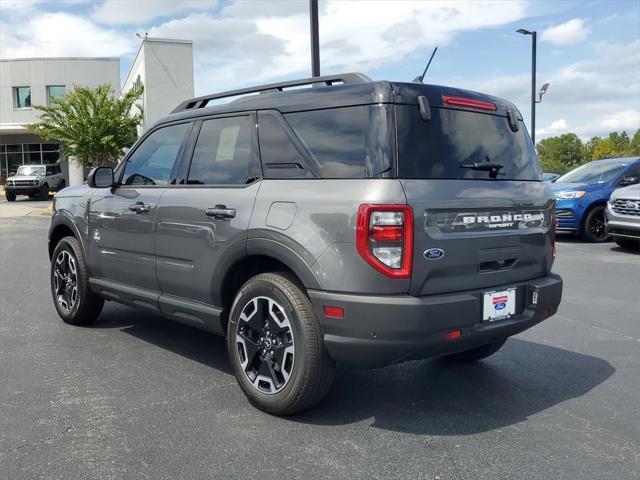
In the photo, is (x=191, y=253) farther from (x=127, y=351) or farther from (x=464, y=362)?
(x=464, y=362)

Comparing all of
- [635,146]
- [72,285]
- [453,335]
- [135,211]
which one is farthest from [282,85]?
[635,146]

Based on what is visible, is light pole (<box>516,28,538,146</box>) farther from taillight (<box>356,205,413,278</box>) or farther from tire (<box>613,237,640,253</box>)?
taillight (<box>356,205,413,278</box>)

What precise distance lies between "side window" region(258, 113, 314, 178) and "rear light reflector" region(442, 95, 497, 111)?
894 mm

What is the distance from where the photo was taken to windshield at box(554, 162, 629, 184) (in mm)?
12602

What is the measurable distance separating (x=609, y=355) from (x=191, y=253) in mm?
3306

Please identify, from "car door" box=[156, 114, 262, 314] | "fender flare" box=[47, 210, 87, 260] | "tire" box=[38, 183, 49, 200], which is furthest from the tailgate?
"tire" box=[38, 183, 49, 200]

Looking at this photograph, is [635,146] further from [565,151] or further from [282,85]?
[282,85]

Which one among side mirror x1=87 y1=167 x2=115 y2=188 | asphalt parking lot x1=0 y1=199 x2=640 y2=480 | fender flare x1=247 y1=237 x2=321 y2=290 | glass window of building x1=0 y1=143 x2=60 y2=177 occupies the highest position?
glass window of building x1=0 y1=143 x2=60 y2=177

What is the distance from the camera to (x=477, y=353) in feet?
15.2

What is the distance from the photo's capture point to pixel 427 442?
10.9ft

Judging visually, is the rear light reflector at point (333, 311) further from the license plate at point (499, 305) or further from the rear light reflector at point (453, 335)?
the license plate at point (499, 305)

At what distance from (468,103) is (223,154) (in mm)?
1605

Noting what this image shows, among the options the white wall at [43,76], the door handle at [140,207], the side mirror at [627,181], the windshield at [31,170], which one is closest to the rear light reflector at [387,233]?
the door handle at [140,207]

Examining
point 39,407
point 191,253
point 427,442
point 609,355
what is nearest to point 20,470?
point 39,407
